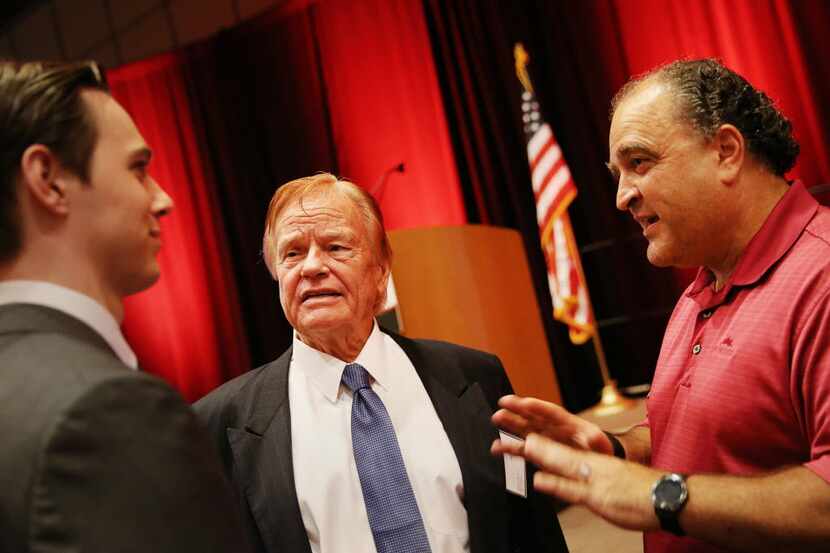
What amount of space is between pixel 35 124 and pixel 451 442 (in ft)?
3.71

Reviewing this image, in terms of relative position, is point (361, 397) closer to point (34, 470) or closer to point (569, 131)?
point (34, 470)

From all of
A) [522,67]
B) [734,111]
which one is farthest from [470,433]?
[522,67]

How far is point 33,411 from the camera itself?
2.58 ft

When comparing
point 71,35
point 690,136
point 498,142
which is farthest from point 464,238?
point 71,35

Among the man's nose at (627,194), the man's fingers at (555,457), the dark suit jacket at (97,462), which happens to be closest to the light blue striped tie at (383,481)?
the man's fingers at (555,457)

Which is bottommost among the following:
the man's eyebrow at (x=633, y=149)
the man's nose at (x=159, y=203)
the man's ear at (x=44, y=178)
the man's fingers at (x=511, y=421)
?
the man's fingers at (x=511, y=421)

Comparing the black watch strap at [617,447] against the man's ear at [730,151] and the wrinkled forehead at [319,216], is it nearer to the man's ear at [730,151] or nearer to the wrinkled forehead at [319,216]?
the man's ear at [730,151]

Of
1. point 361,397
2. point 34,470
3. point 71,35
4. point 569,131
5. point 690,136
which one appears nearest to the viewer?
point 34,470

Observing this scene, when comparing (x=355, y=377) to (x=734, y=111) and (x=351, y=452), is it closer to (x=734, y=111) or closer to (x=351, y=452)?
(x=351, y=452)

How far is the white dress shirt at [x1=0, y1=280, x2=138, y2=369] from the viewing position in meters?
0.91

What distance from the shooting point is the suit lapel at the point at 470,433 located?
168 centimetres

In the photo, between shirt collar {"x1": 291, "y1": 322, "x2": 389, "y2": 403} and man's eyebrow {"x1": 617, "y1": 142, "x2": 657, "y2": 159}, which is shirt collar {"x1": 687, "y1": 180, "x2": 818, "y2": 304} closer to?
man's eyebrow {"x1": 617, "y1": 142, "x2": 657, "y2": 159}

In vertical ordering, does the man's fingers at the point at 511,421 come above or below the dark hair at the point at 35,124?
below

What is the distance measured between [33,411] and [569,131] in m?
4.23
